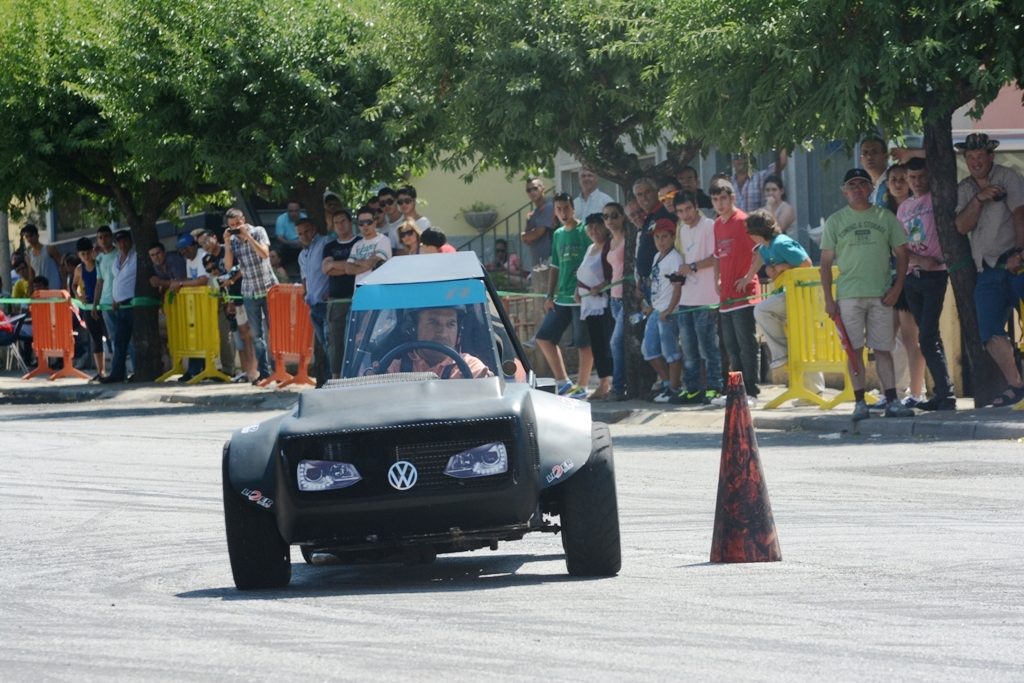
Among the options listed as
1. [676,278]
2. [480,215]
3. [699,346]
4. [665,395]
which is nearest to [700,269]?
[676,278]

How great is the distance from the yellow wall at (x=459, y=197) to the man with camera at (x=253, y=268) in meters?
17.2

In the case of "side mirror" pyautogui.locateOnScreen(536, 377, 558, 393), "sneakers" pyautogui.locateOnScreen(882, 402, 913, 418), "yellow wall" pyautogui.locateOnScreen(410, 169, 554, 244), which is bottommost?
"sneakers" pyautogui.locateOnScreen(882, 402, 913, 418)

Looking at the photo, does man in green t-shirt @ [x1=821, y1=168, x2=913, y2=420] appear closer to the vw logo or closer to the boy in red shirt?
the boy in red shirt

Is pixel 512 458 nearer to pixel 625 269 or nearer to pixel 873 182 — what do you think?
pixel 873 182

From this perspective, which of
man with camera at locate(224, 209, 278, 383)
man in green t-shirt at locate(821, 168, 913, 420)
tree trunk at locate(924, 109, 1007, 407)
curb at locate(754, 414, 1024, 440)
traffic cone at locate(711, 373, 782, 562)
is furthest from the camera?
man with camera at locate(224, 209, 278, 383)

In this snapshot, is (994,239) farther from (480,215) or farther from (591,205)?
(480,215)

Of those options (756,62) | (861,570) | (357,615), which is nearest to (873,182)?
(756,62)

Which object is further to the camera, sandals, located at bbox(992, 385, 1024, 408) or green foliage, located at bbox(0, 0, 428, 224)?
green foliage, located at bbox(0, 0, 428, 224)

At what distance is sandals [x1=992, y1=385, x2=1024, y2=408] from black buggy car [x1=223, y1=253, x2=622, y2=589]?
26.5 ft

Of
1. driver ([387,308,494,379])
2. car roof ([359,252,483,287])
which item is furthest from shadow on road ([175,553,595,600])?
car roof ([359,252,483,287])

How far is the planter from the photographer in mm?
41125

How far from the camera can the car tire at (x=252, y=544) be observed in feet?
27.9

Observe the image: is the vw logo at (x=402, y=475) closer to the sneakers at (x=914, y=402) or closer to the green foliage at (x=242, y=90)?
the sneakers at (x=914, y=402)

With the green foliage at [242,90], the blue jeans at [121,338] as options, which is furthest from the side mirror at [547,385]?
the blue jeans at [121,338]
